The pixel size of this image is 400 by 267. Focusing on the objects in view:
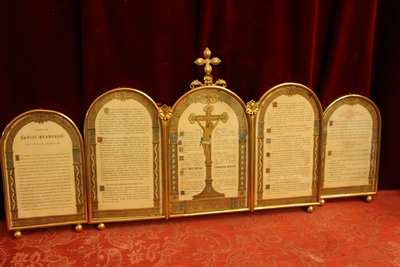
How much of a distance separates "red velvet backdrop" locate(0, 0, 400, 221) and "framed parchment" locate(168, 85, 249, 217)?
120mm

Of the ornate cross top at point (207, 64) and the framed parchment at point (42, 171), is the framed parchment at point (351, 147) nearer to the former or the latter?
the ornate cross top at point (207, 64)

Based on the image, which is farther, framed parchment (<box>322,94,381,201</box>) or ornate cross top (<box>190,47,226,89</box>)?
framed parchment (<box>322,94,381,201</box>)

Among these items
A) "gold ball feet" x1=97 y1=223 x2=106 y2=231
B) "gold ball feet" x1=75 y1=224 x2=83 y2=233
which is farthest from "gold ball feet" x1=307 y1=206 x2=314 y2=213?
"gold ball feet" x1=75 y1=224 x2=83 y2=233

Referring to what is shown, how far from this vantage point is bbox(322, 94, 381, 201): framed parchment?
2170mm

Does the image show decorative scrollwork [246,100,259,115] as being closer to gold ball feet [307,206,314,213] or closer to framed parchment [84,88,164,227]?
framed parchment [84,88,164,227]

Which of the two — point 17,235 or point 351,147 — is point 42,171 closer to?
point 17,235

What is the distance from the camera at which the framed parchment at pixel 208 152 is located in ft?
6.49

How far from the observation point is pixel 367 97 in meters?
2.21

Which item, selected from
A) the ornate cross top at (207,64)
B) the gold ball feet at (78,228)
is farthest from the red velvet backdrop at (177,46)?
the gold ball feet at (78,228)

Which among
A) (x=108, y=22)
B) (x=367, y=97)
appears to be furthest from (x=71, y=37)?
(x=367, y=97)

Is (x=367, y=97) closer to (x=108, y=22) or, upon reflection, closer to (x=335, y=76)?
(x=335, y=76)

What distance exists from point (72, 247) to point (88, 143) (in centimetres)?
49

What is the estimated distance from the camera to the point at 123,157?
1.95 m

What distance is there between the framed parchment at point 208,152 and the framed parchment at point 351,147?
49cm
